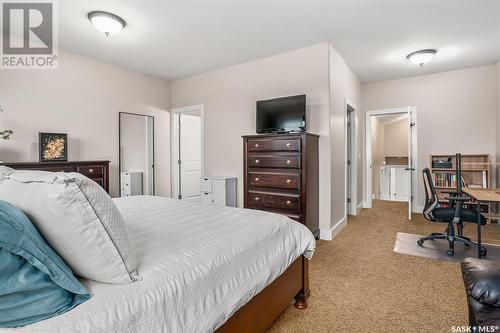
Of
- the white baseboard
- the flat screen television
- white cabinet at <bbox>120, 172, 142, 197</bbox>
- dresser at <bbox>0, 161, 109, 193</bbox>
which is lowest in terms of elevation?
the white baseboard

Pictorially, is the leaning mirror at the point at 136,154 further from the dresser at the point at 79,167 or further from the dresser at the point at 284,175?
the dresser at the point at 284,175

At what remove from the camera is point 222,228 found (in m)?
1.56

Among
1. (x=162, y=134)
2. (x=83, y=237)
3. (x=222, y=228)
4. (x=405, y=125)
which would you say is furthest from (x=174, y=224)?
(x=405, y=125)

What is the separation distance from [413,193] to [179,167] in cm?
479

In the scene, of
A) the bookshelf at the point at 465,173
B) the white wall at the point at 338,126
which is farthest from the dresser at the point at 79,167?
the bookshelf at the point at 465,173

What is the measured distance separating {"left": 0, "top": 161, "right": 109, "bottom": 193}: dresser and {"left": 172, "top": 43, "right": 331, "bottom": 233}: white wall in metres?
1.75

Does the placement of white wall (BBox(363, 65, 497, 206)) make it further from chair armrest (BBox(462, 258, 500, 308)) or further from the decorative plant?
the decorative plant

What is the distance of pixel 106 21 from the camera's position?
9.14 ft

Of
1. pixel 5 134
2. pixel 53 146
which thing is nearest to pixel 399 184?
pixel 53 146

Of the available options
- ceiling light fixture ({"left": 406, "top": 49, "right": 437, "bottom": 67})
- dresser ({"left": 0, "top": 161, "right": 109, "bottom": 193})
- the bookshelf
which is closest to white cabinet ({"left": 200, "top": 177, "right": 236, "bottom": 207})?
dresser ({"left": 0, "top": 161, "right": 109, "bottom": 193})

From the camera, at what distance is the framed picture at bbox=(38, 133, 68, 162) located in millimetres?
3422

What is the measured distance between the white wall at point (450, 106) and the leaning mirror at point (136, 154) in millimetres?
4731

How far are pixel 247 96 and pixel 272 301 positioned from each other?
11.1ft

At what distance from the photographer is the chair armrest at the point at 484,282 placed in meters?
1.01
